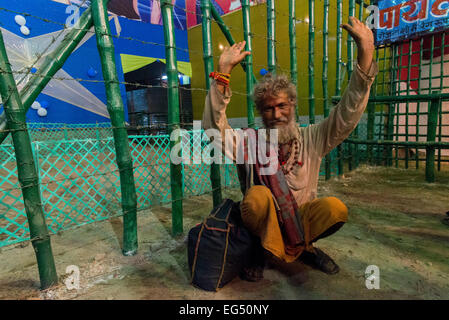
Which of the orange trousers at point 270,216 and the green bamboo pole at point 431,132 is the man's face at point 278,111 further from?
the green bamboo pole at point 431,132

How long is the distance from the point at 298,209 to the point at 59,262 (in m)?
1.92

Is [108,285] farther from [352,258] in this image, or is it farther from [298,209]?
[352,258]

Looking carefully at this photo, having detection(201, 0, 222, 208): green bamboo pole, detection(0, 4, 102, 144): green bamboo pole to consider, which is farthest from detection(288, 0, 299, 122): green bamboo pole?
detection(0, 4, 102, 144): green bamboo pole

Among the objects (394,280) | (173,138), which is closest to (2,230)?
(173,138)

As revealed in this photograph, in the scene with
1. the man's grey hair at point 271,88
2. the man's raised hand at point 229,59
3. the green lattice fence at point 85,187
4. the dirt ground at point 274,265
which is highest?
the man's raised hand at point 229,59

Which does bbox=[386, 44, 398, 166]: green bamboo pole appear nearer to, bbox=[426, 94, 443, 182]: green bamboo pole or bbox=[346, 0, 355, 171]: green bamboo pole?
bbox=[346, 0, 355, 171]: green bamboo pole

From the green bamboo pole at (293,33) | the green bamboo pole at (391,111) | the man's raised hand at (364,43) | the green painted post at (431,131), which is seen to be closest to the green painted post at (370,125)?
the green bamboo pole at (391,111)

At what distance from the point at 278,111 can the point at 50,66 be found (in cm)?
157

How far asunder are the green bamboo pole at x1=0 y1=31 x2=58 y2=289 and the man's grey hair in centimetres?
147

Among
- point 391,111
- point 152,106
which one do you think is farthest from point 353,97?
point 152,106

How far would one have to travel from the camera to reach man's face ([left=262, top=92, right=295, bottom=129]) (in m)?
1.73

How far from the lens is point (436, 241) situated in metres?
2.22

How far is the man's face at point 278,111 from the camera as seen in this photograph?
5.67ft

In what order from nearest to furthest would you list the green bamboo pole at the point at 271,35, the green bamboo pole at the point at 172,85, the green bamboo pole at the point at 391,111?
the green bamboo pole at the point at 172,85 < the green bamboo pole at the point at 271,35 < the green bamboo pole at the point at 391,111
